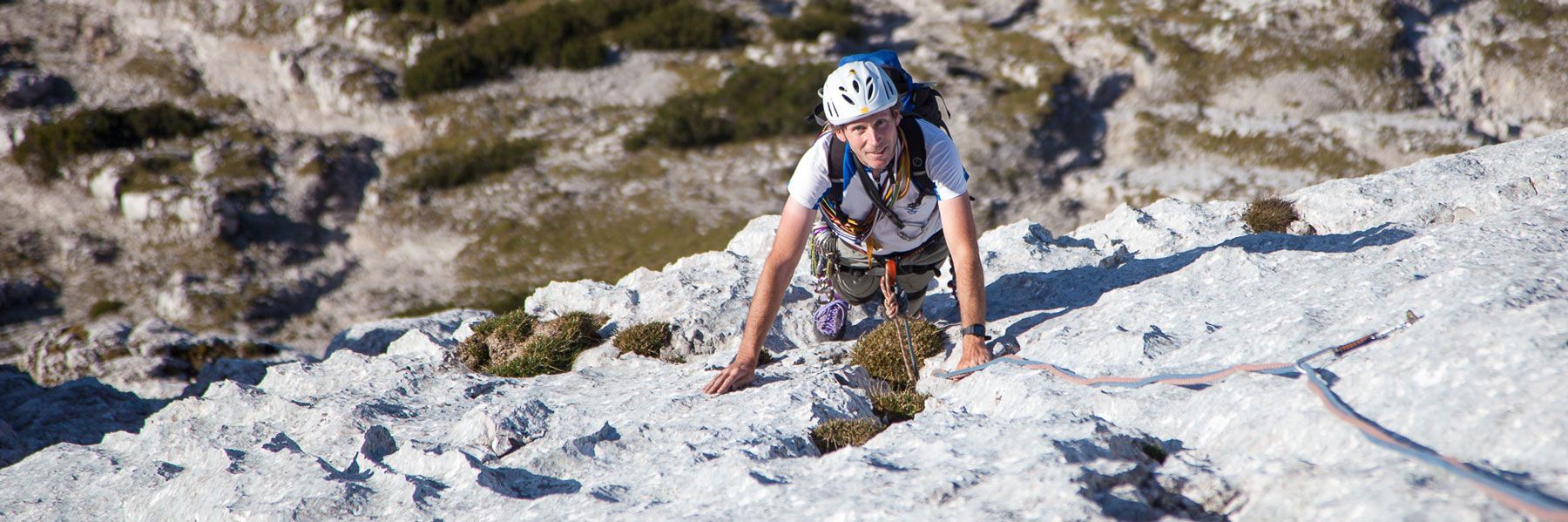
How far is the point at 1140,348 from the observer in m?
7.05

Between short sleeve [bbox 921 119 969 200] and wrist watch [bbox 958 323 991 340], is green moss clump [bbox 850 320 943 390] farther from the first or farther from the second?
short sleeve [bbox 921 119 969 200]

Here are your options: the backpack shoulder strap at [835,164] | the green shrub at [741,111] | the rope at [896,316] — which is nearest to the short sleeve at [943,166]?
the backpack shoulder strap at [835,164]

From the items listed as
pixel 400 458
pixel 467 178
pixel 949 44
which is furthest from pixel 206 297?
pixel 949 44

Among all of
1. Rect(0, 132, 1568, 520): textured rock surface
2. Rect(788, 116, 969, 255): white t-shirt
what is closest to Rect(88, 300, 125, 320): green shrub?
Rect(0, 132, 1568, 520): textured rock surface

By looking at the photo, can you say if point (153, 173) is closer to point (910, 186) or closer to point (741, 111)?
point (741, 111)

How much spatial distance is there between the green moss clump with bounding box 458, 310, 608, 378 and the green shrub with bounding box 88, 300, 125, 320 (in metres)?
25.6

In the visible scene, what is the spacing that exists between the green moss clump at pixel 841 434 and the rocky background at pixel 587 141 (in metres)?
21.2

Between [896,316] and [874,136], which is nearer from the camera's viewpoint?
[874,136]

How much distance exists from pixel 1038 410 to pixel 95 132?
42.0 metres

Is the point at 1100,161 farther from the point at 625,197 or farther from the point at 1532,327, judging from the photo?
the point at 1532,327

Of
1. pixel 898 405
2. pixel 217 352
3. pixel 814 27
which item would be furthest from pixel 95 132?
pixel 898 405

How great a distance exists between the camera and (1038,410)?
6273 mm

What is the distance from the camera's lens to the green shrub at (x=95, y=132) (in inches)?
1303

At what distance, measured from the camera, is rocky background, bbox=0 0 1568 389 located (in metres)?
28.7
